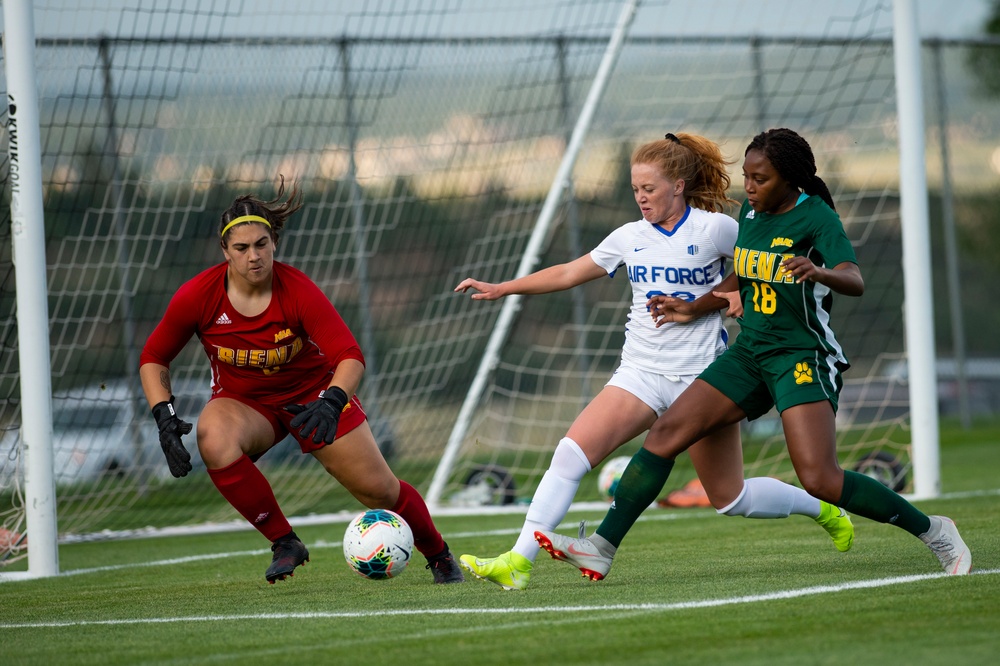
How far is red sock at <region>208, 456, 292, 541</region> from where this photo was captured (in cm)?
559

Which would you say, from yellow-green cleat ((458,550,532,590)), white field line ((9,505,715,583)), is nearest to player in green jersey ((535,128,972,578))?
yellow-green cleat ((458,550,532,590))

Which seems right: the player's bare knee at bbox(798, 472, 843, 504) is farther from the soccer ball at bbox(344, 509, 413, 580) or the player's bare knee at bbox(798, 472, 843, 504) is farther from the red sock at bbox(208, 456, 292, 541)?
the red sock at bbox(208, 456, 292, 541)

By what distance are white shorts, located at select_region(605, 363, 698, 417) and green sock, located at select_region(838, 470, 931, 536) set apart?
2.44ft

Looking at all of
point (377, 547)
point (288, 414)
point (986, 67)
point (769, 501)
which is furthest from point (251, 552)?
point (986, 67)

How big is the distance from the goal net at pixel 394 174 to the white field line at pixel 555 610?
135 inches

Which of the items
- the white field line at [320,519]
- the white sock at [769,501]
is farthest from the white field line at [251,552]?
the white sock at [769,501]

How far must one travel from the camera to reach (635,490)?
5.24 metres

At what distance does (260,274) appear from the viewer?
5.54 metres

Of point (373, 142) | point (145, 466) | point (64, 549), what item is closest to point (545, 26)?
point (373, 142)

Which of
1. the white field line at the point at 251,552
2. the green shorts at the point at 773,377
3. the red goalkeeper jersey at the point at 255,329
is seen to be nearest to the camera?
the green shorts at the point at 773,377

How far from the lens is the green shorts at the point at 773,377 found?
4977mm

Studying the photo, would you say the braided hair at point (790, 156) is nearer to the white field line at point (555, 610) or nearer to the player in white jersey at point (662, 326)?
the player in white jersey at point (662, 326)

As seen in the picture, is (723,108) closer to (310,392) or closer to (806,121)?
(806,121)

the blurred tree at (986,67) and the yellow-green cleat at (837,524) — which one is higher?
the blurred tree at (986,67)
